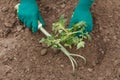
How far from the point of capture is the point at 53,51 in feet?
6.85

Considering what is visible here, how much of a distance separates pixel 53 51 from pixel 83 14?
0.31 metres

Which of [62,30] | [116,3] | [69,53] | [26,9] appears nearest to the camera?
[62,30]

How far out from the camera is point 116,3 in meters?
2.35

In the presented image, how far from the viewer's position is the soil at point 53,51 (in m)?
2.01

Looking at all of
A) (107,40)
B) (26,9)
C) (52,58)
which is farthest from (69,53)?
(26,9)

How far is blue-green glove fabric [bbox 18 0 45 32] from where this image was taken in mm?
2152

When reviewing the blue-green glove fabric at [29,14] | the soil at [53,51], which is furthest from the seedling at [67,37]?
the blue-green glove fabric at [29,14]

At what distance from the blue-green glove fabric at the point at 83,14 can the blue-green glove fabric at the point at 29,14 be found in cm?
20

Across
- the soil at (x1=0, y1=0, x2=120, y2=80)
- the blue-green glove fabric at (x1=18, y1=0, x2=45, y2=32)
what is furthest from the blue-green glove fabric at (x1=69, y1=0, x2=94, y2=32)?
the blue-green glove fabric at (x1=18, y1=0, x2=45, y2=32)

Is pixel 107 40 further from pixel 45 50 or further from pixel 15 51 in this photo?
pixel 15 51

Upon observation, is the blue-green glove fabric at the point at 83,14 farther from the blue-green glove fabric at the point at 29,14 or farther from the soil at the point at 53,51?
the blue-green glove fabric at the point at 29,14

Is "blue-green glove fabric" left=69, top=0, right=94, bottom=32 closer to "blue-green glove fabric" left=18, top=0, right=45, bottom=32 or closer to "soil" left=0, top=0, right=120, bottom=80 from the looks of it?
"soil" left=0, top=0, right=120, bottom=80

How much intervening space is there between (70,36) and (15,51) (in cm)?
36

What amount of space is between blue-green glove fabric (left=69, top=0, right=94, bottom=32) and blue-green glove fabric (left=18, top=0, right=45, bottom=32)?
20 cm
